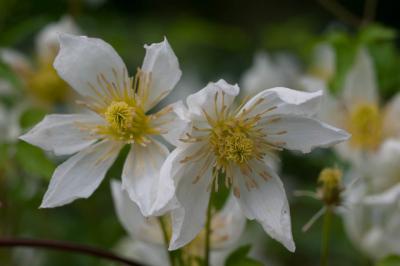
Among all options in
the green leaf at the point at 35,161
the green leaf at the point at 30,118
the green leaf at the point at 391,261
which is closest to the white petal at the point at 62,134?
the green leaf at the point at 35,161

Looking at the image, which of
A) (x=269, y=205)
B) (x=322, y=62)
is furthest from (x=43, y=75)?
(x=269, y=205)

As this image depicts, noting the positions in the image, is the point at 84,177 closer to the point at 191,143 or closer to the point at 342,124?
the point at 191,143

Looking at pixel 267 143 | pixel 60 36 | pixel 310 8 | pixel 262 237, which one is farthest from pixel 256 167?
pixel 310 8

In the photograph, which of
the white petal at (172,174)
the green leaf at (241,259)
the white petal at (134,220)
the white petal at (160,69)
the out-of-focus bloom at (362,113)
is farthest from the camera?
the out-of-focus bloom at (362,113)

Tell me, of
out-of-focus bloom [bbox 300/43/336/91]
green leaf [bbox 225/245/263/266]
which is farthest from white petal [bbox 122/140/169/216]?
out-of-focus bloom [bbox 300/43/336/91]

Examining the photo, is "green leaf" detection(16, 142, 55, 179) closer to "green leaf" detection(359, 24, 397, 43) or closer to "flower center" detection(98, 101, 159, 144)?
"flower center" detection(98, 101, 159, 144)

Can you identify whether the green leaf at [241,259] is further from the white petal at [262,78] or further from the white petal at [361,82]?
the white petal at [262,78]
